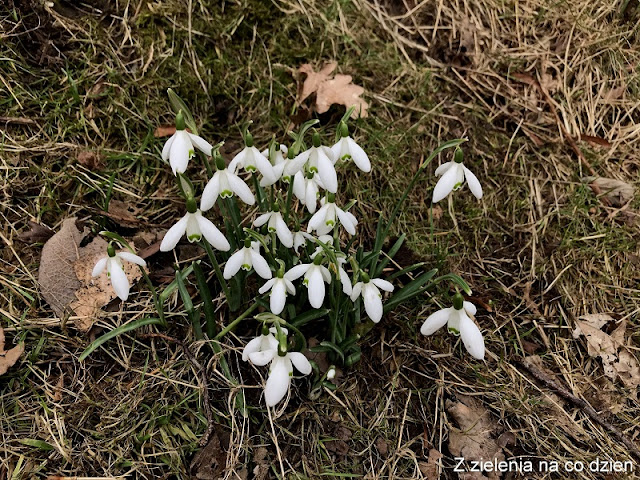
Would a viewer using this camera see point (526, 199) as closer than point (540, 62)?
Yes

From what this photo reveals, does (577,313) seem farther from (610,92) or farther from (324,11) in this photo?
(324,11)

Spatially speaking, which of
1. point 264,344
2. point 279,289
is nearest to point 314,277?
A: point 279,289

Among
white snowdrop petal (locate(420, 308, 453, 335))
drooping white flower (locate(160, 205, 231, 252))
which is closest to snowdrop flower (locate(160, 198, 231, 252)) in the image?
drooping white flower (locate(160, 205, 231, 252))

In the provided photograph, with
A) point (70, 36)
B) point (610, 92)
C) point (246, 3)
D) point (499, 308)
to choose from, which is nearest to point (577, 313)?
point (499, 308)

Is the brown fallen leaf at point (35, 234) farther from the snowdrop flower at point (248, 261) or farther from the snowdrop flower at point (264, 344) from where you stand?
the snowdrop flower at point (264, 344)

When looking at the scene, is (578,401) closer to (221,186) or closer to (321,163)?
(321,163)

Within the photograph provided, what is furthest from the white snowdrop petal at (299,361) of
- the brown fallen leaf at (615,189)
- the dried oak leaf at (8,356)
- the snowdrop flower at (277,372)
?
the brown fallen leaf at (615,189)
